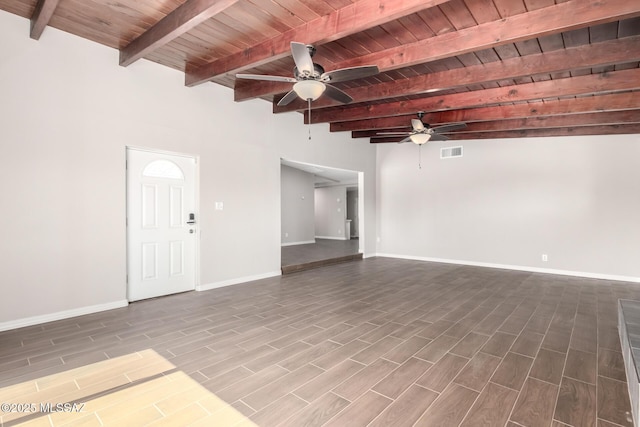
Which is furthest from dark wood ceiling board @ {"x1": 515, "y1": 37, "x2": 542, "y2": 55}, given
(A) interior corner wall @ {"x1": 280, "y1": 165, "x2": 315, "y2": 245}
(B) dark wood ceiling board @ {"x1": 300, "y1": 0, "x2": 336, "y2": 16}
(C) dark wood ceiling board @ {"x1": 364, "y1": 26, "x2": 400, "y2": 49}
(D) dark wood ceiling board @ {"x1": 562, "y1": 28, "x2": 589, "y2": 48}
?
(A) interior corner wall @ {"x1": 280, "y1": 165, "x2": 315, "y2": 245}

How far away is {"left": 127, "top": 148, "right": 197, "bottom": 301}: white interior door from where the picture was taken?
13.6ft

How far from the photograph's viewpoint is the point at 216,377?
2275 mm

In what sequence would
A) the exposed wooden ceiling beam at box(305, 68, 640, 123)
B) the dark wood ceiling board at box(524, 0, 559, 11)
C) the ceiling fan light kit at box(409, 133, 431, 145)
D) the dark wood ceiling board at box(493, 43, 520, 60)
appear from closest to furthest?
the dark wood ceiling board at box(524, 0, 559, 11) → the dark wood ceiling board at box(493, 43, 520, 60) → the exposed wooden ceiling beam at box(305, 68, 640, 123) → the ceiling fan light kit at box(409, 133, 431, 145)

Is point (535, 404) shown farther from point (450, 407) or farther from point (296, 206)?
point (296, 206)

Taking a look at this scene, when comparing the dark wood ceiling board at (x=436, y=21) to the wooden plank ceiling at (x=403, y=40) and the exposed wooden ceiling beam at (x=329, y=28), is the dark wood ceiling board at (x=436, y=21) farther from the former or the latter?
the exposed wooden ceiling beam at (x=329, y=28)

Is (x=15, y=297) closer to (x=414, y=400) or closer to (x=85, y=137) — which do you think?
(x=85, y=137)

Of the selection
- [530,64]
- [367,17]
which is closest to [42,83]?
[367,17]

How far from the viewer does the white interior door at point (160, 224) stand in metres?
4.14

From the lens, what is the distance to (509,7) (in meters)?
2.75

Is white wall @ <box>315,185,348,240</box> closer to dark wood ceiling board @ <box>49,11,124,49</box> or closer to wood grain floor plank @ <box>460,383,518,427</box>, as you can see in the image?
dark wood ceiling board @ <box>49,11,124,49</box>

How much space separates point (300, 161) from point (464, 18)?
3.90 meters

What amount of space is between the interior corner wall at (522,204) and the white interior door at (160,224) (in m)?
5.28

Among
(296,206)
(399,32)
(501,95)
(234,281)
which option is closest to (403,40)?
(399,32)

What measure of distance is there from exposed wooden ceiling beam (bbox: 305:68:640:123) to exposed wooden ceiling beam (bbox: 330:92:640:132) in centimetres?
61
